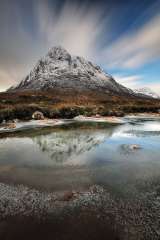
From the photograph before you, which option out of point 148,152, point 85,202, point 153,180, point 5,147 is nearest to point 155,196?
point 153,180

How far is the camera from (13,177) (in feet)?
43.5

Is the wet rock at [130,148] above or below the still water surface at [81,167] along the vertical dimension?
above

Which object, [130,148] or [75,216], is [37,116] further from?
[75,216]

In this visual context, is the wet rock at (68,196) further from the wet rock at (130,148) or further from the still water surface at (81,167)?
the wet rock at (130,148)

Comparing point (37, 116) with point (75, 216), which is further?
point (37, 116)

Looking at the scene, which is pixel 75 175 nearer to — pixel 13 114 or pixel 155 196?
pixel 155 196

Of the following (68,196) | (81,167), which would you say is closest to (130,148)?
(81,167)

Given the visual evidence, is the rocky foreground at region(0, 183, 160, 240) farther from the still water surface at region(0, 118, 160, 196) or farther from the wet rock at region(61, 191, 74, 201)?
the still water surface at region(0, 118, 160, 196)

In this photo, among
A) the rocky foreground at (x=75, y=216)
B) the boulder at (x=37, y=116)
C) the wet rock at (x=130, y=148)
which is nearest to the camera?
the rocky foreground at (x=75, y=216)

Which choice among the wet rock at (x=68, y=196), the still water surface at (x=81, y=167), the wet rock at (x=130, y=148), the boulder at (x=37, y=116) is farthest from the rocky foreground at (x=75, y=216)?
the boulder at (x=37, y=116)

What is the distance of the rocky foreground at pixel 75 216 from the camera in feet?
25.6

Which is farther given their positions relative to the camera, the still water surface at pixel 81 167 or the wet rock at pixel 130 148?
the wet rock at pixel 130 148

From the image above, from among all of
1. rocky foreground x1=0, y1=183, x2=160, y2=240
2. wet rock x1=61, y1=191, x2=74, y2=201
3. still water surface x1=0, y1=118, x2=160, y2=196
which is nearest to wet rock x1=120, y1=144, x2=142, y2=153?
still water surface x1=0, y1=118, x2=160, y2=196

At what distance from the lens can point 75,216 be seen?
8.90 meters
